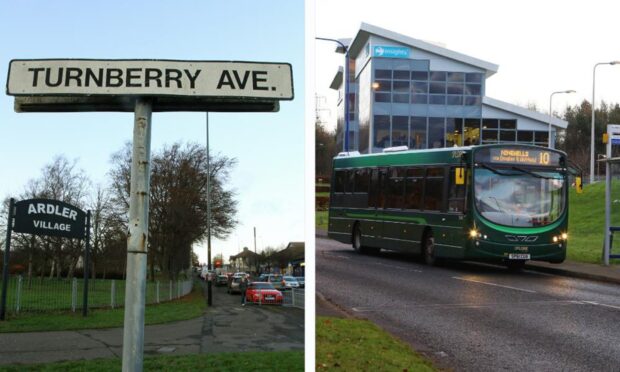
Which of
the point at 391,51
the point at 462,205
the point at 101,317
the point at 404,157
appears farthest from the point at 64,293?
the point at 462,205

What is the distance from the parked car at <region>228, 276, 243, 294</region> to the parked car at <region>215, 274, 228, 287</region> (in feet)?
0.12

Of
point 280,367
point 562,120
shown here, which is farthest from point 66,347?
point 562,120

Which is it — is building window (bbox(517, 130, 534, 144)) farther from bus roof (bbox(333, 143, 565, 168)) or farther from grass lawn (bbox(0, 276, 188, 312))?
grass lawn (bbox(0, 276, 188, 312))

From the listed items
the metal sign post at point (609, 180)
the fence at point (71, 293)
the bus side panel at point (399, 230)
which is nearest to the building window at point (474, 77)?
the metal sign post at point (609, 180)

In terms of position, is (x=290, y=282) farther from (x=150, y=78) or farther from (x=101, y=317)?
(x=101, y=317)

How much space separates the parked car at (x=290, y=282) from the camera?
2678mm

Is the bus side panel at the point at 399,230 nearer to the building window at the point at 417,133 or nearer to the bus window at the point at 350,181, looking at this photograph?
the bus window at the point at 350,181

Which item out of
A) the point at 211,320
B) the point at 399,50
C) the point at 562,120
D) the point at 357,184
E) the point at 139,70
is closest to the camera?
the point at 139,70

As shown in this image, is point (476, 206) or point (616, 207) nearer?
point (476, 206)

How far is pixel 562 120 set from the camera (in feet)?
11.3

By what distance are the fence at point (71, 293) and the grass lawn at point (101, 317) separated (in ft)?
0.17

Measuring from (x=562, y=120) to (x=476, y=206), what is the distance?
2.18 m

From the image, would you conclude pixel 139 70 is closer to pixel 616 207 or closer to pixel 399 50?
pixel 399 50

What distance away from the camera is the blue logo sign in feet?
10.2
